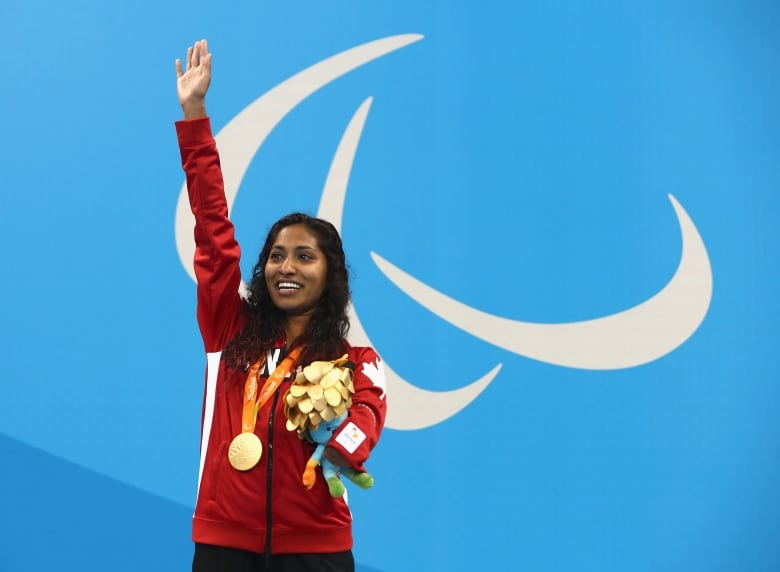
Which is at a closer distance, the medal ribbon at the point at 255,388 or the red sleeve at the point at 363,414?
the red sleeve at the point at 363,414

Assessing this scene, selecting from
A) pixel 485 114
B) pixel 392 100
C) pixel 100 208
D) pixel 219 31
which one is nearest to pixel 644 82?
pixel 485 114

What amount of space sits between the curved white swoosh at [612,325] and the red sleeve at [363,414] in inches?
48.6

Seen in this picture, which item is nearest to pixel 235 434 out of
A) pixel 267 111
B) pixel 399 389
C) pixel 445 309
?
pixel 399 389

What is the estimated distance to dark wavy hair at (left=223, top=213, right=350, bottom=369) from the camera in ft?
6.22

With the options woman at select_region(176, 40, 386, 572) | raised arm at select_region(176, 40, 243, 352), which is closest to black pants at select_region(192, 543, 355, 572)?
woman at select_region(176, 40, 386, 572)

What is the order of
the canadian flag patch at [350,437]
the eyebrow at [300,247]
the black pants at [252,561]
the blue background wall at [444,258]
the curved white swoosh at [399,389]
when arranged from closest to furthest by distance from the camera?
the canadian flag patch at [350,437], the black pants at [252,561], the eyebrow at [300,247], the blue background wall at [444,258], the curved white swoosh at [399,389]

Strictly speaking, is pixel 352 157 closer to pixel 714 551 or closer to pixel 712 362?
pixel 712 362

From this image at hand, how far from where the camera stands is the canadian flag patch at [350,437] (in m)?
1.67

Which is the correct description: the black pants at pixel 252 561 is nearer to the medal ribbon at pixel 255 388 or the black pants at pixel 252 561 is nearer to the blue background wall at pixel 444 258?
the medal ribbon at pixel 255 388

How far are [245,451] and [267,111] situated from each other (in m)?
1.66

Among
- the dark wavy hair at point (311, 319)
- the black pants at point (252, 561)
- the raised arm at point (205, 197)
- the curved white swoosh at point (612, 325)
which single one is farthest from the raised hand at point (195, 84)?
the curved white swoosh at point (612, 325)

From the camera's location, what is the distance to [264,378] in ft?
6.14

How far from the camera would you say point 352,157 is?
10.3ft

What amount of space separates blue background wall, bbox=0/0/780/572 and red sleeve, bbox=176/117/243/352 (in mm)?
1181
